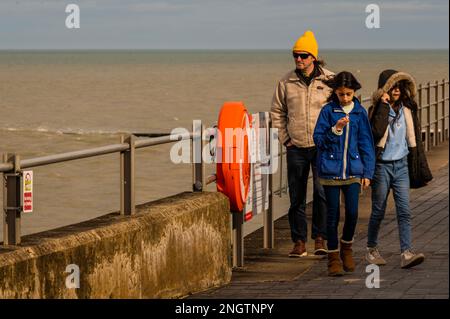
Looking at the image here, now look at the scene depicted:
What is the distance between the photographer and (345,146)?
11.5 metres

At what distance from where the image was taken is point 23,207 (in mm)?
9062

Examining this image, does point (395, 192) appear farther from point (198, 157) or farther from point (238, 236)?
point (198, 157)

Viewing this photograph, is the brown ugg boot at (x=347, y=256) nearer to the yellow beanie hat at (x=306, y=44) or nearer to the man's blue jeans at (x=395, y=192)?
the man's blue jeans at (x=395, y=192)

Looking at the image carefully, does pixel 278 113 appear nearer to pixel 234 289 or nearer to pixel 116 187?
pixel 234 289

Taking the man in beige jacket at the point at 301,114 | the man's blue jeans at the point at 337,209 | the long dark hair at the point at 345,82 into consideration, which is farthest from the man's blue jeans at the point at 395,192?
A: the man in beige jacket at the point at 301,114

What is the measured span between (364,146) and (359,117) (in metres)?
0.22

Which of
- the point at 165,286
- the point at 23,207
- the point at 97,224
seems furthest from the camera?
the point at 165,286

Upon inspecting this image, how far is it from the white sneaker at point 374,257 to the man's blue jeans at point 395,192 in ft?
0.13

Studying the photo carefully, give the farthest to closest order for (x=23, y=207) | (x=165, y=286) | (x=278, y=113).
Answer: (x=278, y=113)
(x=165, y=286)
(x=23, y=207)

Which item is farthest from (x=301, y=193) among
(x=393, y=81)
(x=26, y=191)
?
(x=26, y=191)

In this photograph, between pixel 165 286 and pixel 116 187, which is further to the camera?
pixel 116 187

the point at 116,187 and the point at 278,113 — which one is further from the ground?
the point at 278,113

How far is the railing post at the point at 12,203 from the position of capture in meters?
9.00
